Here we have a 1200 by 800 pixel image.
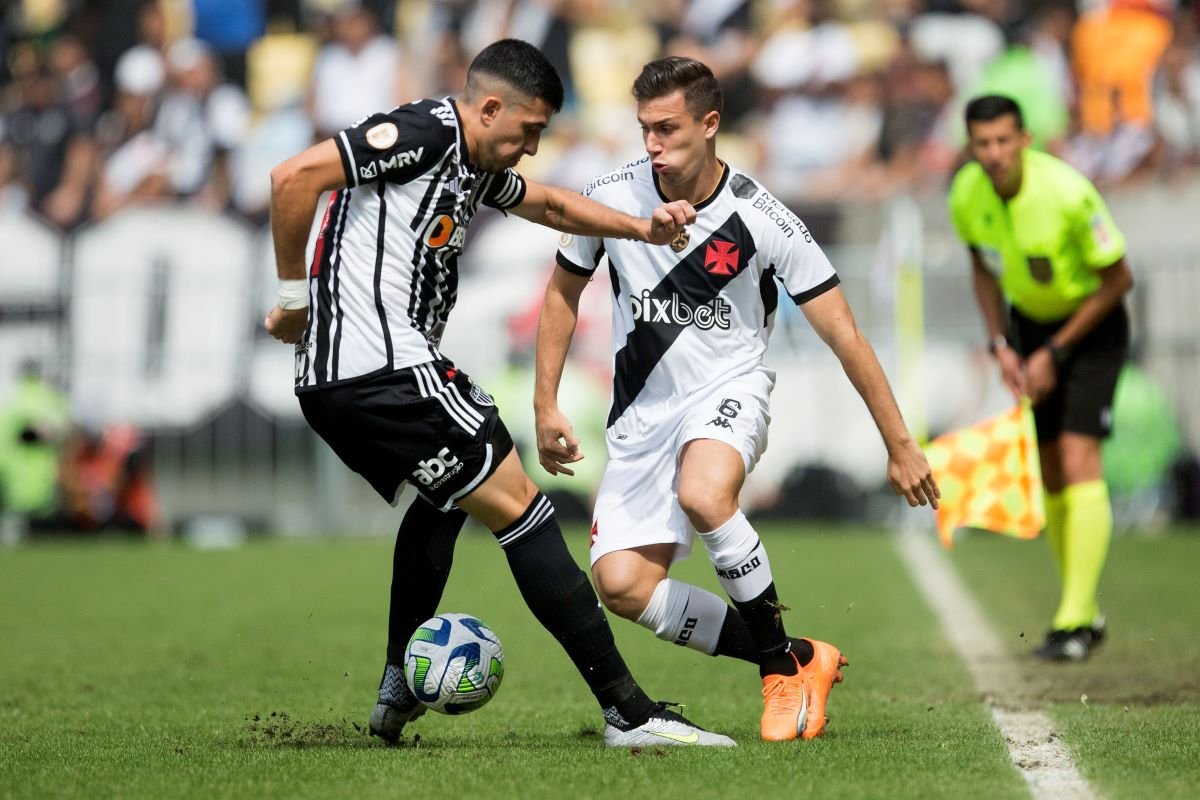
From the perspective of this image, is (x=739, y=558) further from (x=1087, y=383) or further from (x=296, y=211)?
(x=1087, y=383)

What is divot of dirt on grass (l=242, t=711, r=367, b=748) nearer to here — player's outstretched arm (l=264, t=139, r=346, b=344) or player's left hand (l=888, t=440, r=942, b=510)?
player's outstretched arm (l=264, t=139, r=346, b=344)

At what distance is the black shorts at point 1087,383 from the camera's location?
779 cm

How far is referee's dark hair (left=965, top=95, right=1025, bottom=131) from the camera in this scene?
24.4 feet

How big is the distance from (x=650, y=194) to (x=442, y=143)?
108 cm

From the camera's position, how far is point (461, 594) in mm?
9852

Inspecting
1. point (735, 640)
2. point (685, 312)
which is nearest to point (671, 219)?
point (685, 312)

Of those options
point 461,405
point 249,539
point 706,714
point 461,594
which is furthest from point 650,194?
point 249,539

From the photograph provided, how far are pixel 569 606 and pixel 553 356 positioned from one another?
1040 millimetres

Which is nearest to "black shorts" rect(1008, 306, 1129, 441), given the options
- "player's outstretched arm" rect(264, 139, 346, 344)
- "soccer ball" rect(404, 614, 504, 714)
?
"soccer ball" rect(404, 614, 504, 714)

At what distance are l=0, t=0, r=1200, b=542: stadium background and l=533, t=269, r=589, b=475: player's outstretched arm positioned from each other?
28.9ft

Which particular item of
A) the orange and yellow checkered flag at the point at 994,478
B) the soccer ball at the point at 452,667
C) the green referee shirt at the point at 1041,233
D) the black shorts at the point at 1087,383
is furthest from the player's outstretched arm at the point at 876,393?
the black shorts at the point at 1087,383

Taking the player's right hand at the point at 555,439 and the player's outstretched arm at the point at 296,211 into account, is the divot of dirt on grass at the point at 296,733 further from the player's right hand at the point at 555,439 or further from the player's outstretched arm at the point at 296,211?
the player's outstretched arm at the point at 296,211

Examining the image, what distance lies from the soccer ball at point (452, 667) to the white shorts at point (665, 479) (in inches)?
23.3

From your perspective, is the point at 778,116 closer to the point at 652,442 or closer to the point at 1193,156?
the point at 1193,156
